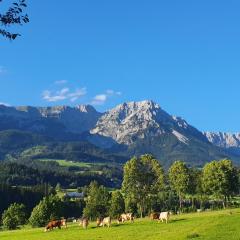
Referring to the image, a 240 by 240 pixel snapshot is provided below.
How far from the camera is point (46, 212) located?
16462 centimetres

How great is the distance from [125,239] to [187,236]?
7.51m

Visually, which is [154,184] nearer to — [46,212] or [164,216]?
[46,212]

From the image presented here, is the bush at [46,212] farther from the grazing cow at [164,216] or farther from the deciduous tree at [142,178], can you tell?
the grazing cow at [164,216]

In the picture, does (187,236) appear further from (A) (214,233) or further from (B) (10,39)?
(B) (10,39)

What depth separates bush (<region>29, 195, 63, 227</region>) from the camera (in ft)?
518

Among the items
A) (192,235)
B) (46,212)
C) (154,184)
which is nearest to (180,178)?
(154,184)

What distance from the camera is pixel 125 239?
5531 centimetres

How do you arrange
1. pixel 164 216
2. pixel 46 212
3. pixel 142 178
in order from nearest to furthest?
pixel 164 216 → pixel 142 178 → pixel 46 212

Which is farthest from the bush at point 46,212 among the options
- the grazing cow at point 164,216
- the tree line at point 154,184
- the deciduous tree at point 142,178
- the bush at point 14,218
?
the grazing cow at point 164,216

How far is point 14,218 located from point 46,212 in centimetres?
1332

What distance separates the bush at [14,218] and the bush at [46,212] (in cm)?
747

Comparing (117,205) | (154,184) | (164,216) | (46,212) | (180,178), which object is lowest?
(164,216)

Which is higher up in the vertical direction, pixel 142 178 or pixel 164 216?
pixel 142 178

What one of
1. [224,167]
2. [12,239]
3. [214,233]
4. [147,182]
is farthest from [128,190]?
[214,233]
